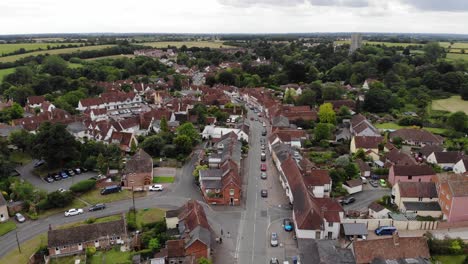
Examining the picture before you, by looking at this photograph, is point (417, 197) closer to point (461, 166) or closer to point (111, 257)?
point (461, 166)

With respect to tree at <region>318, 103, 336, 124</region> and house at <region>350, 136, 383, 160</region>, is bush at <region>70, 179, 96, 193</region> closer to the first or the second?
house at <region>350, 136, 383, 160</region>

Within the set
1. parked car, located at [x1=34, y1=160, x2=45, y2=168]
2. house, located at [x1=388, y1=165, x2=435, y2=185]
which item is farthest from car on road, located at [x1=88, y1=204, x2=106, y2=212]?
house, located at [x1=388, y1=165, x2=435, y2=185]

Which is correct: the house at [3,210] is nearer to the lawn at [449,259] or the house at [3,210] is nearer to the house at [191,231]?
the house at [191,231]

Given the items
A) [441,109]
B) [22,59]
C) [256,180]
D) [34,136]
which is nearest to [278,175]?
[256,180]

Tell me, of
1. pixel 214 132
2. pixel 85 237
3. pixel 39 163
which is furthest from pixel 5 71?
pixel 85 237

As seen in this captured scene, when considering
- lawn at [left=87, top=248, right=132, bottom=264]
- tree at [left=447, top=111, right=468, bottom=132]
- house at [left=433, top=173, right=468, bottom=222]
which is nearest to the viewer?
lawn at [left=87, top=248, right=132, bottom=264]

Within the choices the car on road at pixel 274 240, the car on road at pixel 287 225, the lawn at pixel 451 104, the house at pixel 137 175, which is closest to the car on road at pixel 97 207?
the house at pixel 137 175
